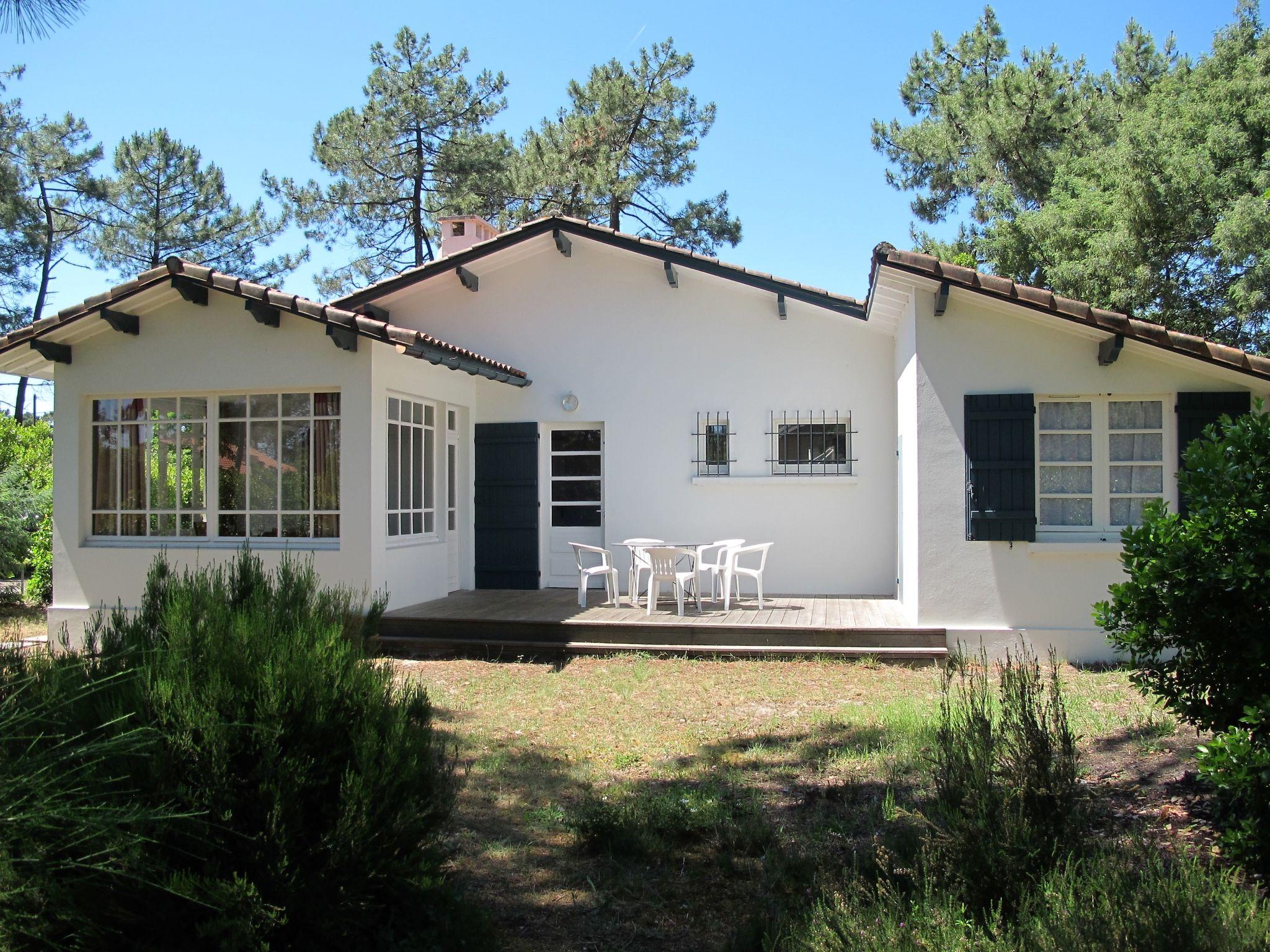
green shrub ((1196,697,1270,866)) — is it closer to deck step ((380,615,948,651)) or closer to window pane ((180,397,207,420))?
deck step ((380,615,948,651))

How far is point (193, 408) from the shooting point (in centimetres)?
1086

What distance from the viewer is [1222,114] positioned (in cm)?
1647

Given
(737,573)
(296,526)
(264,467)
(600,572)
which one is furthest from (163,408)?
(737,573)

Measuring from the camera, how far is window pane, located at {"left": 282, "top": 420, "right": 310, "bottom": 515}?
10.4 metres

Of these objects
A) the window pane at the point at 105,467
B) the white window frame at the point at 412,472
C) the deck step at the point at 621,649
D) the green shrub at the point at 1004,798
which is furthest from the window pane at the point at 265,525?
the green shrub at the point at 1004,798

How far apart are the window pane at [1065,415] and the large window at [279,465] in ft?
24.0

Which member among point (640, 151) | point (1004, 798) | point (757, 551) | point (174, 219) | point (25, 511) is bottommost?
point (1004, 798)

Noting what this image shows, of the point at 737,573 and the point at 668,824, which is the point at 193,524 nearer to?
the point at 737,573

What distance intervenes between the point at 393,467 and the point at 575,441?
291cm

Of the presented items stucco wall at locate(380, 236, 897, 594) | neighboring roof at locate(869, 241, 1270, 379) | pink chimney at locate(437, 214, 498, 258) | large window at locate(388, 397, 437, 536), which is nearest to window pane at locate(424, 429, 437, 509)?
large window at locate(388, 397, 437, 536)

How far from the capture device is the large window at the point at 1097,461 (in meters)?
9.17

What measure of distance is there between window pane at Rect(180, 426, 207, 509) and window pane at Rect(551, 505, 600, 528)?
4.38 meters

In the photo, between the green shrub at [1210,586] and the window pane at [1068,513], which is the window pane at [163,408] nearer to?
the window pane at [1068,513]

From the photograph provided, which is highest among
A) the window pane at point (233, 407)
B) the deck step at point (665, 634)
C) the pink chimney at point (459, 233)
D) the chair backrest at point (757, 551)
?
the pink chimney at point (459, 233)
